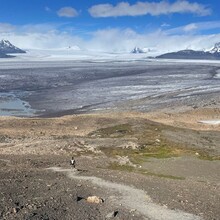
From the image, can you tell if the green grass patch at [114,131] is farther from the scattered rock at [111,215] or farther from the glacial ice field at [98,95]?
the scattered rock at [111,215]

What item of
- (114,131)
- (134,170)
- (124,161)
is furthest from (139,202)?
(114,131)

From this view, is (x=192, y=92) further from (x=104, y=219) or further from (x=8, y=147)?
(x=104, y=219)

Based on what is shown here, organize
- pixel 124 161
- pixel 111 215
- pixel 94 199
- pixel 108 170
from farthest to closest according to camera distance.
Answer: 1. pixel 124 161
2. pixel 108 170
3. pixel 94 199
4. pixel 111 215

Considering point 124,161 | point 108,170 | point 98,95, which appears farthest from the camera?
point 98,95

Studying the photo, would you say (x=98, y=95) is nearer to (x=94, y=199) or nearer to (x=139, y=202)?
(x=139, y=202)

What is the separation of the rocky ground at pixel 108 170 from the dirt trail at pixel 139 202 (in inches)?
2.2

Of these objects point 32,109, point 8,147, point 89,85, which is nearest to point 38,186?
point 8,147

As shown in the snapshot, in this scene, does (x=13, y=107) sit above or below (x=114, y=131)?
below

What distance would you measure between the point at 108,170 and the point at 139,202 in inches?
398

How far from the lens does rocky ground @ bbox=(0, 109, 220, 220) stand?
26.8 m

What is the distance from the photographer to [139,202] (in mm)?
28531

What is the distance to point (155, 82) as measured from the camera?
14175 cm

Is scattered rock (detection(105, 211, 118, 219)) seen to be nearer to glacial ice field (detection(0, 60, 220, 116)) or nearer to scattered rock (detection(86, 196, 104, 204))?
scattered rock (detection(86, 196, 104, 204))

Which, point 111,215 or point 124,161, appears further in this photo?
point 124,161
